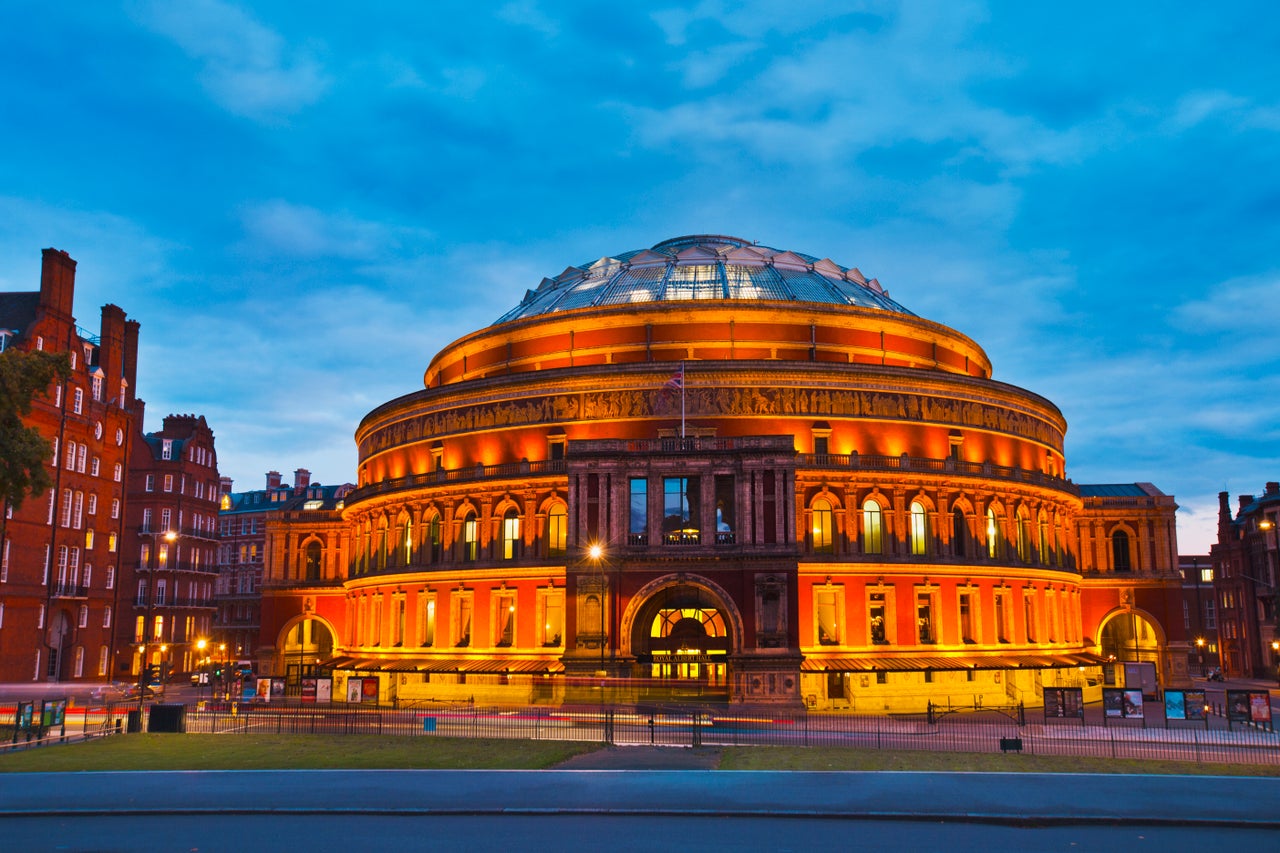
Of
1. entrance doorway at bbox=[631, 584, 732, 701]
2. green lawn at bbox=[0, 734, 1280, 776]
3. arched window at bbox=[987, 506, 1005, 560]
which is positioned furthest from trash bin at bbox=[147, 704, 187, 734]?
arched window at bbox=[987, 506, 1005, 560]

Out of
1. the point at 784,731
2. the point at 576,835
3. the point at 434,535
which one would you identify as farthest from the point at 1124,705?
the point at 434,535

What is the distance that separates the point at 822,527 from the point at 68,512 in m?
49.7

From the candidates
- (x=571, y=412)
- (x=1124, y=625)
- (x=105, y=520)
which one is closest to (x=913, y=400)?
(x=571, y=412)

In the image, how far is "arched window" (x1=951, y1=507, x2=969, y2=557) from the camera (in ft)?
195

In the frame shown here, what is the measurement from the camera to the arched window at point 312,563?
80812mm

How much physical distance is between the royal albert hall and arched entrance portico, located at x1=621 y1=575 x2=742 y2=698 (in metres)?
0.11

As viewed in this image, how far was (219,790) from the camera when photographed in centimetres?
2477

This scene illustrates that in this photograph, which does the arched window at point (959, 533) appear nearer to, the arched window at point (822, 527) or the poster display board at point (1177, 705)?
the arched window at point (822, 527)

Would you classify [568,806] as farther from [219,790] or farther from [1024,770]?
[1024,770]

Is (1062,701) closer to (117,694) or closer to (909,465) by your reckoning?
(909,465)

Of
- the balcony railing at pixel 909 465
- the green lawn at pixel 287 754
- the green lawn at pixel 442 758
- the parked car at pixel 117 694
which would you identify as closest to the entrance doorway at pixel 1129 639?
the balcony railing at pixel 909 465

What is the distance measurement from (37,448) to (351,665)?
105 feet

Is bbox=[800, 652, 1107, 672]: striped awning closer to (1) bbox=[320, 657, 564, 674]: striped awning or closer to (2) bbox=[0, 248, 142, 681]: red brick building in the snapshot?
(1) bbox=[320, 657, 564, 674]: striped awning

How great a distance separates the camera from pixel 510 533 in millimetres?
60438
